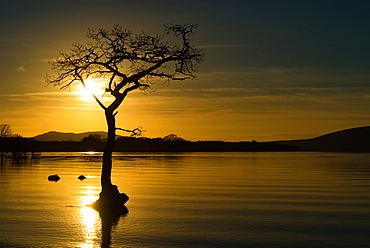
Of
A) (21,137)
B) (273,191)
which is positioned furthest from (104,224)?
(21,137)

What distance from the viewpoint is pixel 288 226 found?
975 inches

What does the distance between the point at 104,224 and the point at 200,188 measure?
22.3 meters

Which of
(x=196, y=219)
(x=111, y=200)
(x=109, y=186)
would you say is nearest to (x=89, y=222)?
(x=111, y=200)

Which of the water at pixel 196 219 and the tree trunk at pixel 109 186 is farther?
the tree trunk at pixel 109 186

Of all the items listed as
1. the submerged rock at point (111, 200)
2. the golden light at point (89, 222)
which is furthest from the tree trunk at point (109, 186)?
the golden light at point (89, 222)

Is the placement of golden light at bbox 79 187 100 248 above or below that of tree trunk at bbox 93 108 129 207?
below

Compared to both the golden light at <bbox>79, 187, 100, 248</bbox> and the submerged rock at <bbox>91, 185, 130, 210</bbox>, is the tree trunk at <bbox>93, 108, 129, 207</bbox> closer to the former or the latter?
the submerged rock at <bbox>91, 185, 130, 210</bbox>

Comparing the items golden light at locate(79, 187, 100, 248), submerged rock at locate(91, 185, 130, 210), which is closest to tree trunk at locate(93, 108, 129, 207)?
submerged rock at locate(91, 185, 130, 210)

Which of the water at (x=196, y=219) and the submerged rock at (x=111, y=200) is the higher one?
the submerged rock at (x=111, y=200)

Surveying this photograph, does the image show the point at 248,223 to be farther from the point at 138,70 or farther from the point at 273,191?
the point at 273,191

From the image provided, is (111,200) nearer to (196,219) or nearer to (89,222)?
(89,222)

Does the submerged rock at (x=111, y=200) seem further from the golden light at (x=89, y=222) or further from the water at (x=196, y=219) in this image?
the water at (x=196, y=219)

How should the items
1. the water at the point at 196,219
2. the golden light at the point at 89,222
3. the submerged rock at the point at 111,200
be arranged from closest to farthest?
1. the golden light at the point at 89,222
2. the water at the point at 196,219
3. the submerged rock at the point at 111,200

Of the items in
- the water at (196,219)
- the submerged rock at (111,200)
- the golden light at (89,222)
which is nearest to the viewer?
the golden light at (89,222)
